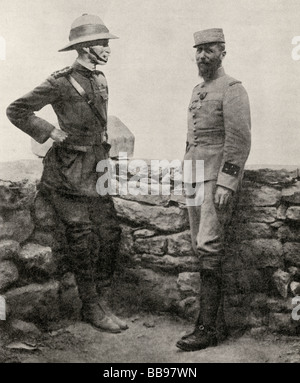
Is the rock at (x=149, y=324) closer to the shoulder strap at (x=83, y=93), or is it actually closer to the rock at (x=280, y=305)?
the rock at (x=280, y=305)

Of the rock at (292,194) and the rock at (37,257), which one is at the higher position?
the rock at (292,194)

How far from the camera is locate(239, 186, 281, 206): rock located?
12.6ft

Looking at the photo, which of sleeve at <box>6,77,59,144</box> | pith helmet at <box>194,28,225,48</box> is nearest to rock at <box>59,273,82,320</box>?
sleeve at <box>6,77,59,144</box>

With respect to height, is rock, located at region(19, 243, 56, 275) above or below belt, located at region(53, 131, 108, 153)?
below

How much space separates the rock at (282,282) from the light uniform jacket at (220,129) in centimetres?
68

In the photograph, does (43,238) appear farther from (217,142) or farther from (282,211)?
(282,211)

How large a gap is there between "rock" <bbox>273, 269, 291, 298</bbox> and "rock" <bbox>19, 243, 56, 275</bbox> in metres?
1.49

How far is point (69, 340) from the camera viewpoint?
378 cm

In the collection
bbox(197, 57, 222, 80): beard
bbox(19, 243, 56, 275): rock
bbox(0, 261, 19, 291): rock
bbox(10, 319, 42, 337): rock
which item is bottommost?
bbox(10, 319, 42, 337): rock

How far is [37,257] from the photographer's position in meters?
3.82

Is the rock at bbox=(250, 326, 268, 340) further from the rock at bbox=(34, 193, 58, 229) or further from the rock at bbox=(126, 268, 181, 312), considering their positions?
the rock at bbox=(34, 193, 58, 229)

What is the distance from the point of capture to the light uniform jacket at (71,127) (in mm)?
3760

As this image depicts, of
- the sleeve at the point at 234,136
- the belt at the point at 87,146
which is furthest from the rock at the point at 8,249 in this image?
the sleeve at the point at 234,136
